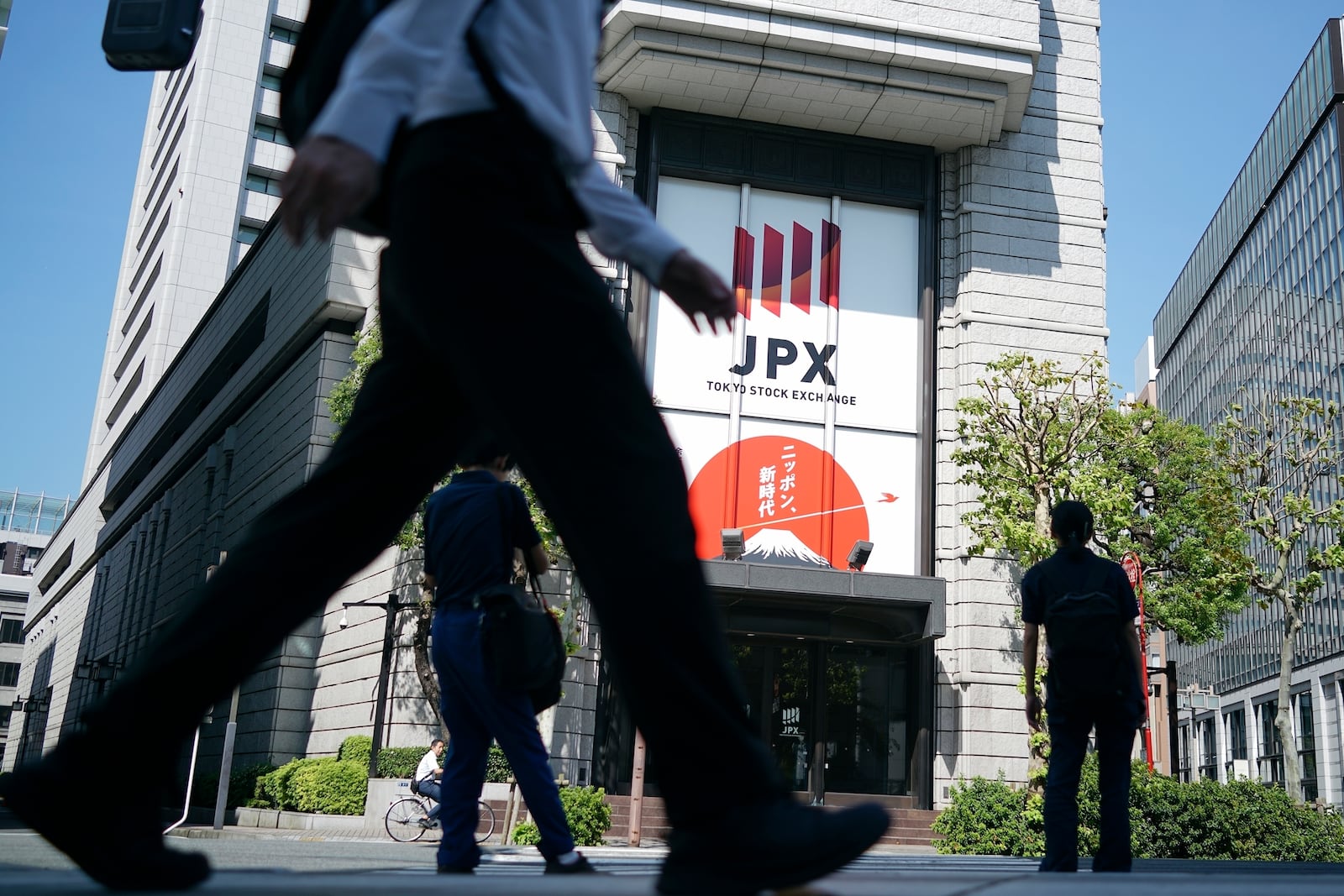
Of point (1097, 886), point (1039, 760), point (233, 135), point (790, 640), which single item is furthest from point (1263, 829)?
point (233, 135)

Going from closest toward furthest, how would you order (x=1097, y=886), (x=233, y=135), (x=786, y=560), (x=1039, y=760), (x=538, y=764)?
(x=1097, y=886)
(x=538, y=764)
(x=1039, y=760)
(x=786, y=560)
(x=233, y=135)

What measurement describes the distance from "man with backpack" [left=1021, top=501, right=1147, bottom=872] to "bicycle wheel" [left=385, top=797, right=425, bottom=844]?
11.7 m

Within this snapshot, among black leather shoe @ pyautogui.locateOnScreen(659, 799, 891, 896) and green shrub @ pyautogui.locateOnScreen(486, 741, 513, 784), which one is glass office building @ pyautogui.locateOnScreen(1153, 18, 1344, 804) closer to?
green shrub @ pyautogui.locateOnScreen(486, 741, 513, 784)

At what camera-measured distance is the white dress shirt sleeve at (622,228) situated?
1794 millimetres

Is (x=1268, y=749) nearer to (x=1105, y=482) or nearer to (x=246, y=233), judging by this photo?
(x=1105, y=482)

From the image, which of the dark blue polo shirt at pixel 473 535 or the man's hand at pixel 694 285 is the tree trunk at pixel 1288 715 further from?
the man's hand at pixel 694 285

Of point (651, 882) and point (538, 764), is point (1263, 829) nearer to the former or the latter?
point (538, 764)

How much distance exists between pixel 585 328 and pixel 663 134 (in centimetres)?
1846

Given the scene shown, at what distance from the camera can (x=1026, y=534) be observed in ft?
50.2

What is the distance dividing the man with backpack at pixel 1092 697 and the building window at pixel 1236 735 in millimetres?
67843

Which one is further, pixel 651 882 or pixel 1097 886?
pixel 1097 886

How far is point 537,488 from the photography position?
5.55 feet

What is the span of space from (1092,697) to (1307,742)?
54.7 m

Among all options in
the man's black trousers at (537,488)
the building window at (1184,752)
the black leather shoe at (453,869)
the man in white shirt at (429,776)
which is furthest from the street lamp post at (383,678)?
the building window at (1184,752)
